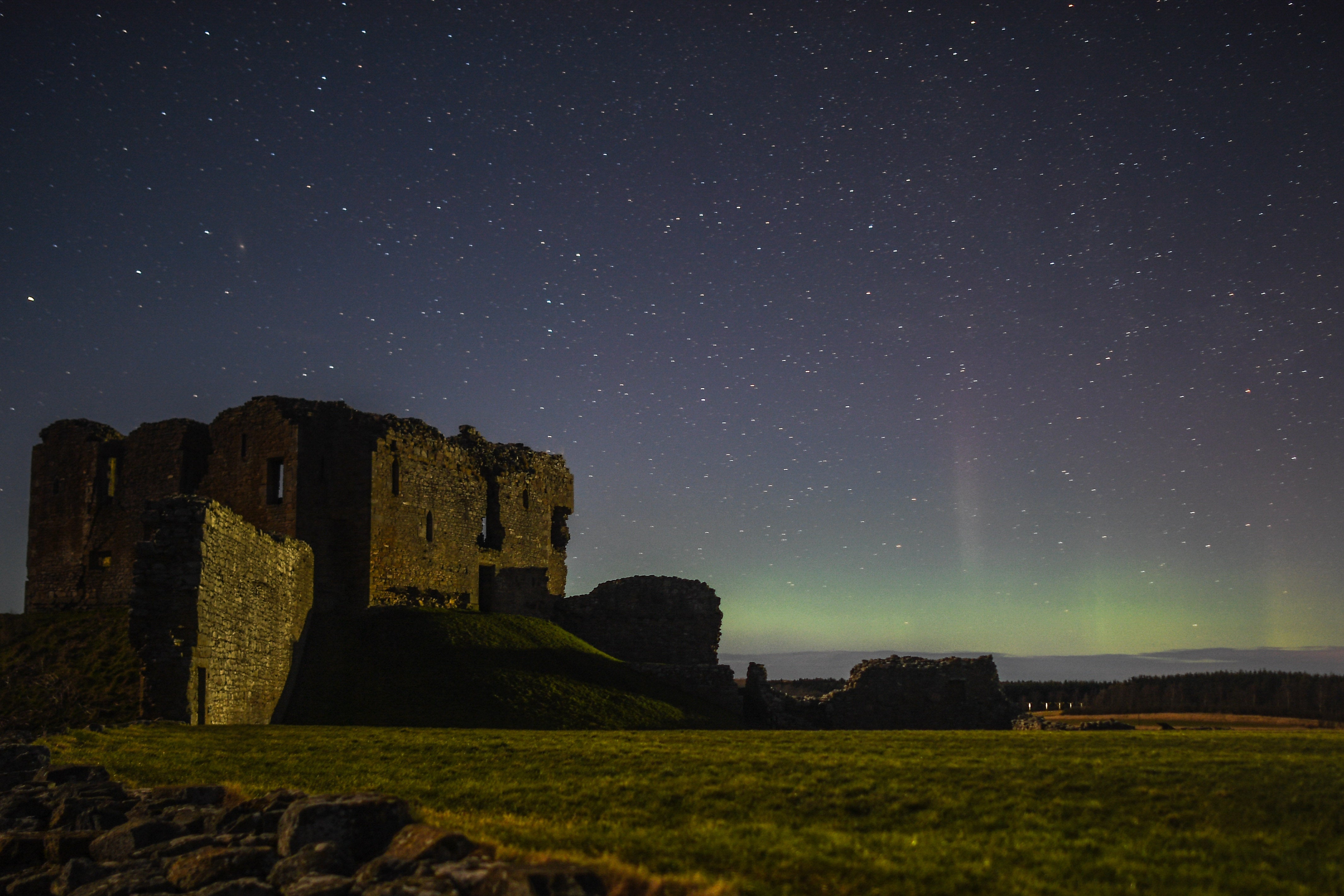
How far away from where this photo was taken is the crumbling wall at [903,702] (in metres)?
30.8

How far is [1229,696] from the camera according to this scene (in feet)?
134

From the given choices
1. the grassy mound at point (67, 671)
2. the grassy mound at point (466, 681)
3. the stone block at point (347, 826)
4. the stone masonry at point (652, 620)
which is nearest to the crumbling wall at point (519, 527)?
the stone masonry at point (652, 620)

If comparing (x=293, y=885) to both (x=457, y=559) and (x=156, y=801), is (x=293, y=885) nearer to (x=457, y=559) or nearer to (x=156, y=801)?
(x=156, y=801)

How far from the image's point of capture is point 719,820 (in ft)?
27.0

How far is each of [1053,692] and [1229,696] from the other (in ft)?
41.9

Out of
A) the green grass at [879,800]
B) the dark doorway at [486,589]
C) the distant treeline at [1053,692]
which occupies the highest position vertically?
the dark doorway at [486,589]

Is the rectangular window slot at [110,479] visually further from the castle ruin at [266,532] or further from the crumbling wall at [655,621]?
the crumbling wall at [655,621]

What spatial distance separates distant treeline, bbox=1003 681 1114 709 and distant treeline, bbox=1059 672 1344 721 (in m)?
1.32

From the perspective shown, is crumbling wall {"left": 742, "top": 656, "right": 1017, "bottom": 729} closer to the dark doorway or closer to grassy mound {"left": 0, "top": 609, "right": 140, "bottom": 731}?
the dark doorway

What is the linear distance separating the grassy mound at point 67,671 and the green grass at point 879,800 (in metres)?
8.58

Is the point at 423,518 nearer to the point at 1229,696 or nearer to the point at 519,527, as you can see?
the point at 519,527

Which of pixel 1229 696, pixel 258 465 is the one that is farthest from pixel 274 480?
pixel 1229 696

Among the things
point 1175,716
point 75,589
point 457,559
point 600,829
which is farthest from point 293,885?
point 75,589

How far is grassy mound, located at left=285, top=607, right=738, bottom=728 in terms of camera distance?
23938 millimetres
